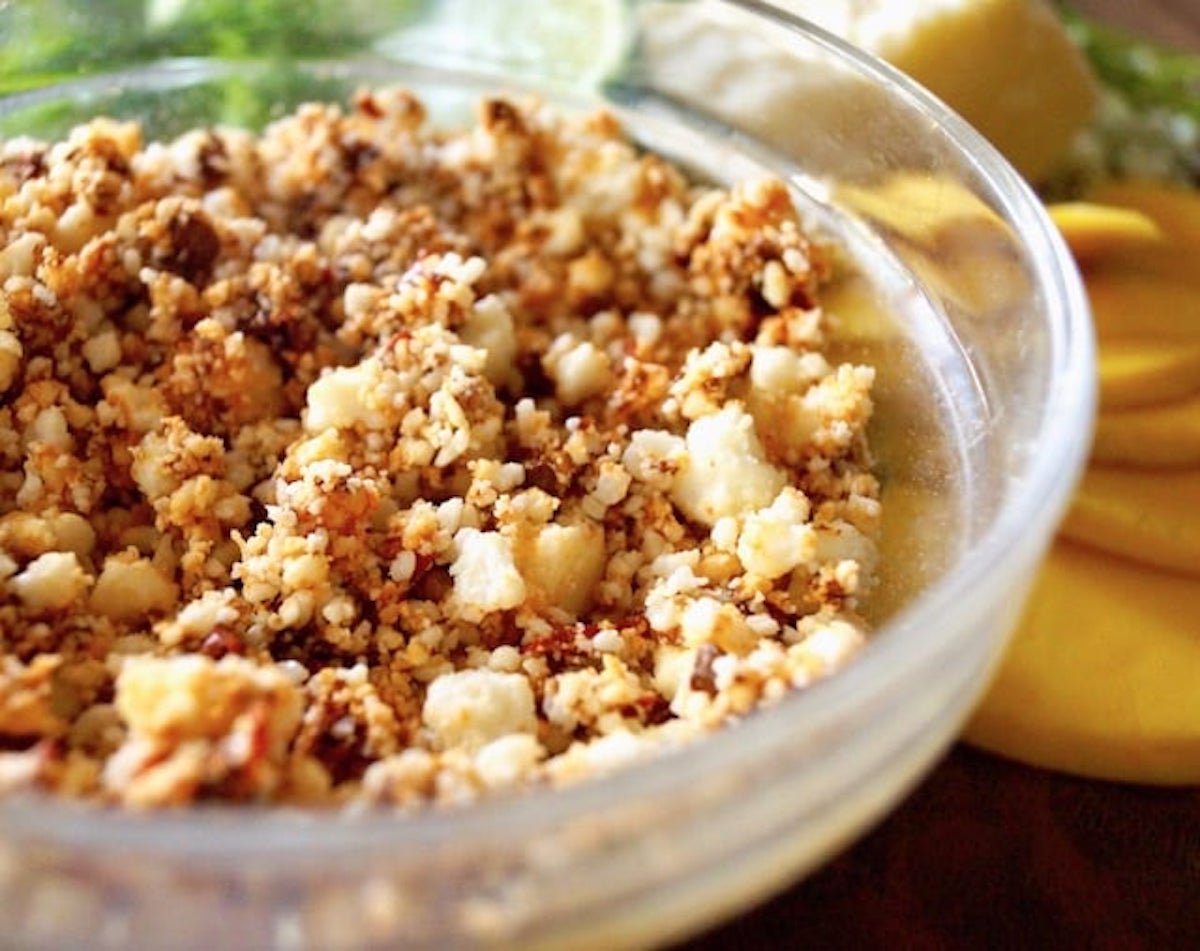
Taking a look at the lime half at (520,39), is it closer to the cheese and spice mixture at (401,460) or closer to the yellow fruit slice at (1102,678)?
the cheese and spice mixture at (401,460)

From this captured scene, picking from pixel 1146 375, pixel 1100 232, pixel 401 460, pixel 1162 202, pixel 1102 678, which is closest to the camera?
pixel 401 460

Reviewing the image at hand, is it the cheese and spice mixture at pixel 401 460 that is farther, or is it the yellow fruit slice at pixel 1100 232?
the yellow fruit slice at pixel 1100 232

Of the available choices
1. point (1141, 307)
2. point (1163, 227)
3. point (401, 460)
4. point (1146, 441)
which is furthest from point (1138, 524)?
point (401, 460)

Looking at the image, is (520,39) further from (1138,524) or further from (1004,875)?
(1004,875)

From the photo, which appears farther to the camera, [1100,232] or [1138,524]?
[1100,232]

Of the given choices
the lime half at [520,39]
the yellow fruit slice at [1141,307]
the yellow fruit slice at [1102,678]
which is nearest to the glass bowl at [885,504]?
the lime half at [520,39]

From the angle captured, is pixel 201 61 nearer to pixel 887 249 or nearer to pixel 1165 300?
pixel 887 249

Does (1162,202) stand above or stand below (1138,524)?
above
